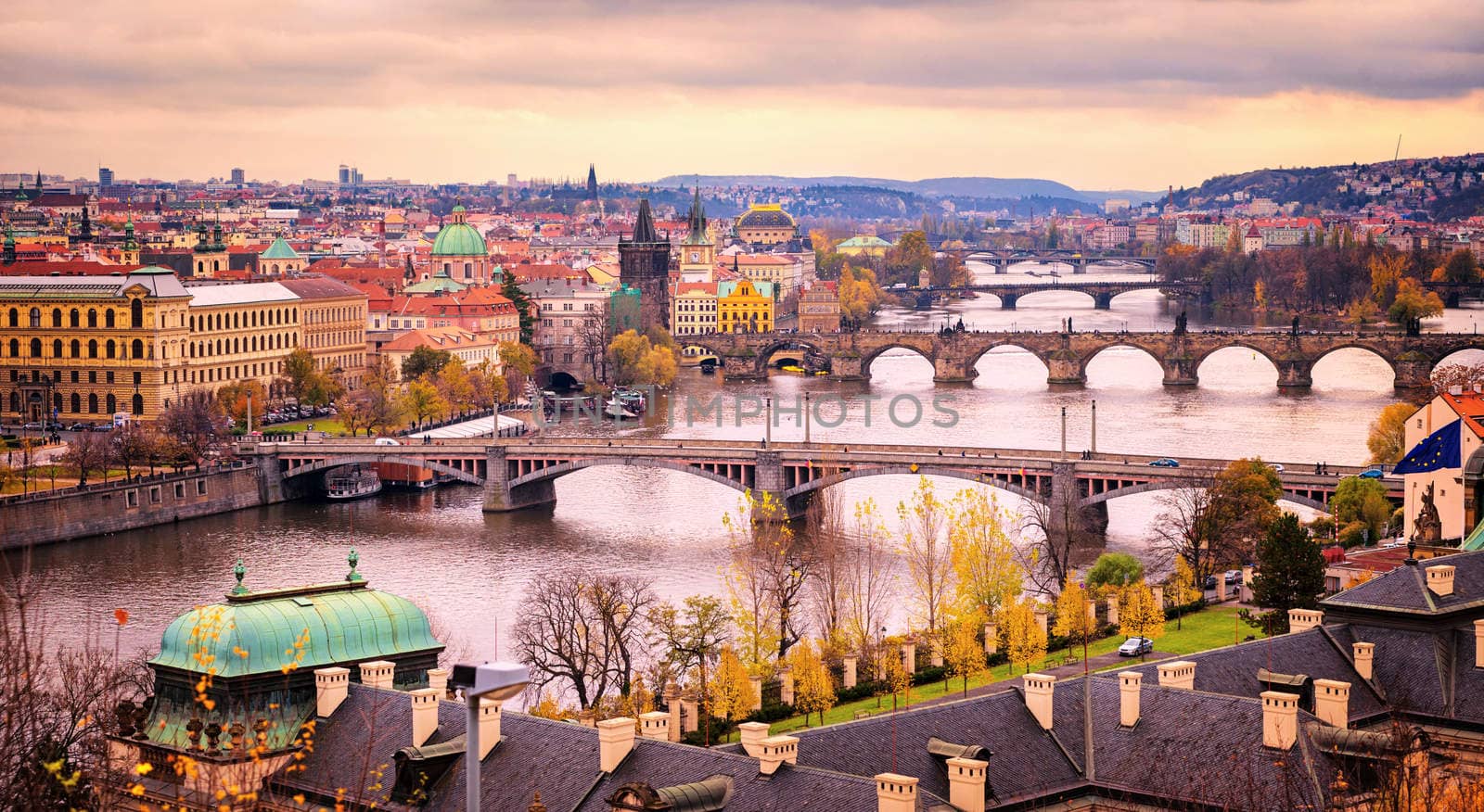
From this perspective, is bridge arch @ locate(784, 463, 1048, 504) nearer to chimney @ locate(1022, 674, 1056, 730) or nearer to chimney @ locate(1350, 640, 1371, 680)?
chimney @ locate(1350, 640, 1371, 680)

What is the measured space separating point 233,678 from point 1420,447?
94.8 ft

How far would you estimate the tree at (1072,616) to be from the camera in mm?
39219

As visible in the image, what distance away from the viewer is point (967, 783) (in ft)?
73.3

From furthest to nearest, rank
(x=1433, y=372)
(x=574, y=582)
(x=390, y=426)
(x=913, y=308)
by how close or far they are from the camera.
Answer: (x=913, y=308) < (x=1433, y=372) < (x=390, y=426) < (x=574, y=582)

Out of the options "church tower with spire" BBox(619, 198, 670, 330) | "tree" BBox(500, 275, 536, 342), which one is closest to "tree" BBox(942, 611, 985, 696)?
"tree" BBox(500, 275, 536, 342)

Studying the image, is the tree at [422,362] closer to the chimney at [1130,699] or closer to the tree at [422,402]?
the tree at [422,402]

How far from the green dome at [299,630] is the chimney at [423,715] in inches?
60.7

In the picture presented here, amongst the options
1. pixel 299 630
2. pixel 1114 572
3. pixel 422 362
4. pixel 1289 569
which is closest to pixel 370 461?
pixel 422 362

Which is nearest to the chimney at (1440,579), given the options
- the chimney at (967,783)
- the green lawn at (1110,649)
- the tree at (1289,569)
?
the green lawn at (1110,649)

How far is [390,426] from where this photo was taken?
255ft

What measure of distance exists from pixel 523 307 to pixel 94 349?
115ft

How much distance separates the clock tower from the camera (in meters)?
142

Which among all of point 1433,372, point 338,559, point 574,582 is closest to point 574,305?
point 1433,372

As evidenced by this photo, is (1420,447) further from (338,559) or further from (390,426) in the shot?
(390,426)
